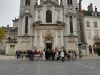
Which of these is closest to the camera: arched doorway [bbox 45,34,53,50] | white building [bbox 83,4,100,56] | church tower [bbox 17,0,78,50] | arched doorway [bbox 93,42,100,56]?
church tower [bbox 17,0,78,50]

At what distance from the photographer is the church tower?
31.3m

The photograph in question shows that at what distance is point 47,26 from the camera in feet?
104

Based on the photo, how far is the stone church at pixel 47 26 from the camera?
3127 centimetres

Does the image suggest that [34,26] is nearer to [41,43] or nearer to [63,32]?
[41,43]

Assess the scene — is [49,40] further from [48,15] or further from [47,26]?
[48,15]

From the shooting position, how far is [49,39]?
3188 centimetres

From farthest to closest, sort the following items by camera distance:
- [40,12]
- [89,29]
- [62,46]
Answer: [89,29] < [40,12] < [62,46]

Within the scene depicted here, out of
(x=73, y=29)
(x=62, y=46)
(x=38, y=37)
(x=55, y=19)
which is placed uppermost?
(x=55, y=19)

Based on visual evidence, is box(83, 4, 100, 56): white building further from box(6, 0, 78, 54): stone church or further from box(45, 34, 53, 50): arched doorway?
box(45, 34, 53, 50): arched doorway

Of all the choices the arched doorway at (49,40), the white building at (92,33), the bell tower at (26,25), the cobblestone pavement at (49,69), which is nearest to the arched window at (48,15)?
the bell tower at (26,25)

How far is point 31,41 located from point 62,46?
7.90 meters

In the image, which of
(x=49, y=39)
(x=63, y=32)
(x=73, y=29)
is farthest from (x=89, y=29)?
(x=49, y=39)

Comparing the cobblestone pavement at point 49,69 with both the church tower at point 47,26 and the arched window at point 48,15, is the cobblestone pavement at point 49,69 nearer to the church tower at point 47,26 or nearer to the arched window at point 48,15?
the church tower at point 47,26

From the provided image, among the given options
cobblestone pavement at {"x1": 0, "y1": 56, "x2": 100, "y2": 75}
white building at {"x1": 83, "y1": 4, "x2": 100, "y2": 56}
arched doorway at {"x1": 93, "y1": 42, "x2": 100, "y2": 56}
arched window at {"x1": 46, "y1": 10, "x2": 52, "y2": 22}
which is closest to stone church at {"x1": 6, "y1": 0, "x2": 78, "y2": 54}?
arched window at {"x1": 46, "y1": 10, "x2": 52, "y2": 22}
